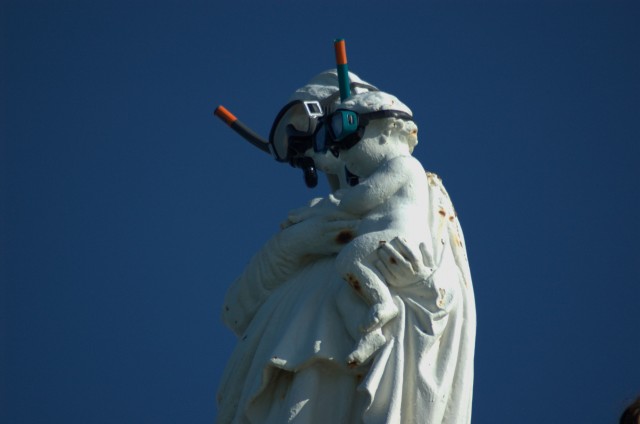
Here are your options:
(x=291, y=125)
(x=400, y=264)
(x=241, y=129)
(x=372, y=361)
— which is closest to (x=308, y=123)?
(x=291, y=125)

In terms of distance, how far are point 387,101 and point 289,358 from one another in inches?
70.1

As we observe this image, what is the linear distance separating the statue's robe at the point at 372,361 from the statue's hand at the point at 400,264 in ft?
0.15

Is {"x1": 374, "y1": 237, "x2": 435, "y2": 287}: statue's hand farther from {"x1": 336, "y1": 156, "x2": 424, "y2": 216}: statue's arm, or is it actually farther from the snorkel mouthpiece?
the snorkel mouthpiece

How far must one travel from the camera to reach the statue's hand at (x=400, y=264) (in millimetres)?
10367

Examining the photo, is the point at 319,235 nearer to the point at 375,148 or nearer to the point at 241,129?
the point at 375,148

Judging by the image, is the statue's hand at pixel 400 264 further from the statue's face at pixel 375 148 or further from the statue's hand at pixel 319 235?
the statue's face at pixel 375 148

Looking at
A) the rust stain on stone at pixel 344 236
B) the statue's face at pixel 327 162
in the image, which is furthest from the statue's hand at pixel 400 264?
the statue's face at pixel 327 162

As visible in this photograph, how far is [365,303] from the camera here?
34.1 ft

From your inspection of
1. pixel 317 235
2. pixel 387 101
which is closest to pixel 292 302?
pixel 317 235

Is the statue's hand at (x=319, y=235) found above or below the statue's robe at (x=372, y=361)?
above

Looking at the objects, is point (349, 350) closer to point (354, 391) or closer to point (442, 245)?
point (354, 391)

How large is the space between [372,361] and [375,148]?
5.01 feet

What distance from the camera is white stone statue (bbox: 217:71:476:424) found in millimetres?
10227

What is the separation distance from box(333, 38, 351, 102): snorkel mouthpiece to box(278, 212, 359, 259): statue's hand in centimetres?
83
